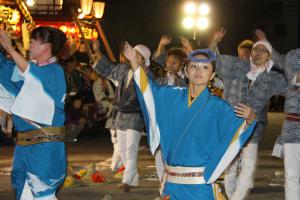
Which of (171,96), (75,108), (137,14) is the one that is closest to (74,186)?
(171,96)

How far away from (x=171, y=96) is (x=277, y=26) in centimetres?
5672

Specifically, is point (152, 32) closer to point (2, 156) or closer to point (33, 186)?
point (2, 156)

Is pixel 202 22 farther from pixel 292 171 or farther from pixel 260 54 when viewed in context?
pixel 292 171

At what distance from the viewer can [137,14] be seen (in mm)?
31453

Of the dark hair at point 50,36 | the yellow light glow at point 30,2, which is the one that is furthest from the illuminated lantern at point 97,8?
the dark hair at point 50,36

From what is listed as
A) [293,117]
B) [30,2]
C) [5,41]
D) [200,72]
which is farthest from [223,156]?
[30,2]

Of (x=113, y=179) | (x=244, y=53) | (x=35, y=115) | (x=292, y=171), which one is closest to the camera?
(x=35, y=115)

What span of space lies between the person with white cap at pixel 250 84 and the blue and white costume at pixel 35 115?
9.70 feet

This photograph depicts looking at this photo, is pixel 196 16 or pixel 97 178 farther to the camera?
pixel 196 16

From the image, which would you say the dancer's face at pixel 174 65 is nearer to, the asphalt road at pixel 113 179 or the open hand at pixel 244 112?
the asphalt road at pixel 113 179

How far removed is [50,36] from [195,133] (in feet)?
5.66

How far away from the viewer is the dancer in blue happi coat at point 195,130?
513cm

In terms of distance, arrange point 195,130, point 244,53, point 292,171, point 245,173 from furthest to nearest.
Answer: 1. point 244,53
2. point 245,173
3. point 292,171
4. point 195,130

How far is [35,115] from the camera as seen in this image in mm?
5793
